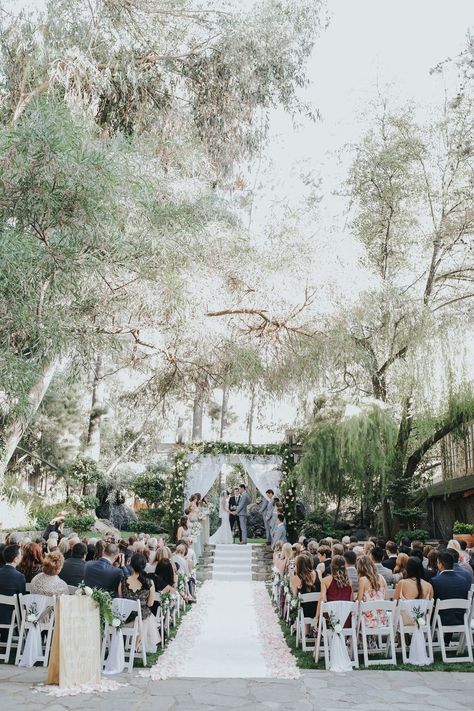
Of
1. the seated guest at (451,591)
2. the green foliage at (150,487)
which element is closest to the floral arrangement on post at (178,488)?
the green foliage at (150,487)

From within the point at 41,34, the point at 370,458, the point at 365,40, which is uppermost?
the point at 365,40

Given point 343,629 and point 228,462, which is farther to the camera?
point 228,462

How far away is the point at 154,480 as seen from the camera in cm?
2230

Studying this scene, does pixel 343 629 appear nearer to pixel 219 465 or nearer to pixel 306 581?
pixel 306 581

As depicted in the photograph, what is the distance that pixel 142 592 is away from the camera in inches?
281

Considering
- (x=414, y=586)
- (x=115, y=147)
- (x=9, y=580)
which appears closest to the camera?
(x=9, y=580)

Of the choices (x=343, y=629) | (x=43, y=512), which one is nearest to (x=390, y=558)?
(x=343, y=629)

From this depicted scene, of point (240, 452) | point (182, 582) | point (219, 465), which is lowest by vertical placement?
point (182, 582)

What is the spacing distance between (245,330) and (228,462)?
7304 millimetres

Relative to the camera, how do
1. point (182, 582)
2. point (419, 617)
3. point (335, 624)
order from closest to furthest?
point (335, 624) → point (419, 617) → point (182, 582)

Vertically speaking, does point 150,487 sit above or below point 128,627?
above

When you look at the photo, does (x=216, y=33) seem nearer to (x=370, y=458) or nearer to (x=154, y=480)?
(x=370, y=458)

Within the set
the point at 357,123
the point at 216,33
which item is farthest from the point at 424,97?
the point at 216,33

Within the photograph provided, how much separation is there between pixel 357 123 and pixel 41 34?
980 cm
